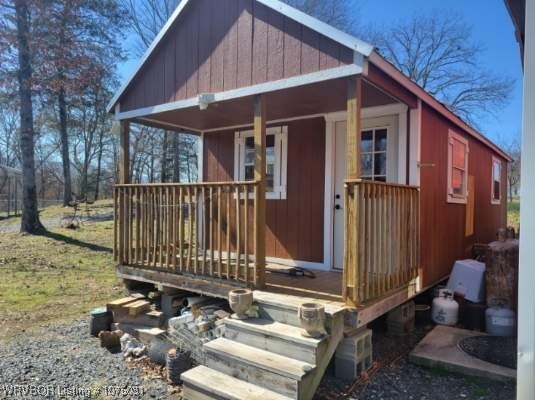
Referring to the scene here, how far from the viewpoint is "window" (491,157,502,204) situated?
371 inches

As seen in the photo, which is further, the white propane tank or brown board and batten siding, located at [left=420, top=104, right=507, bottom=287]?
brown board and batten siding, located at [left=420, top=104, right=507, bottom=287]

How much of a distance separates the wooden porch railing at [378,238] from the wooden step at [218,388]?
3.55ft

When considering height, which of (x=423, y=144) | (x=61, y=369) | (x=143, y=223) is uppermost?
(x=423, y=144)

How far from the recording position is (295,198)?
596cm

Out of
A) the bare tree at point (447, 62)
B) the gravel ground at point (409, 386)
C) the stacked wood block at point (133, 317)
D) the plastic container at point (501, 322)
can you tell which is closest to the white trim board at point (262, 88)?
the stacked wood block at point (133, 317)

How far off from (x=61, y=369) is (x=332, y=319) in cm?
262

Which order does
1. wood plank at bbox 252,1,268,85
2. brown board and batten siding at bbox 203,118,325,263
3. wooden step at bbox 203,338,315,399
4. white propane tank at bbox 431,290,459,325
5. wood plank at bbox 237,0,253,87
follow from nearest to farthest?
wooden step at bbox 203,338,315,399 → wood plank at bbox 252,1,268,85 → wood plank at bbox 237,0,253,87 → white propane tank at bbox 431,290,459,325 → brown board and batten siding at bbox 203,118,325,263

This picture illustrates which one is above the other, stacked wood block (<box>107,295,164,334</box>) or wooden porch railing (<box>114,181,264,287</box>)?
wooden porch railing (<box>114,181,264,287</box>)

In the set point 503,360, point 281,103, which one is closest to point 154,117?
point 281,103

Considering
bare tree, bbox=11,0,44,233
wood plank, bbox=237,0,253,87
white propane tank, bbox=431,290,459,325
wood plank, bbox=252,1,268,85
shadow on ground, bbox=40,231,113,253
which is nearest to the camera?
wood plank, bbox=252,1,268,85

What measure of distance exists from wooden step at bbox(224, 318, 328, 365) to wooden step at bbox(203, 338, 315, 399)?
5 cm

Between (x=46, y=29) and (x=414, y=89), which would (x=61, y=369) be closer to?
(x=414, y=89)

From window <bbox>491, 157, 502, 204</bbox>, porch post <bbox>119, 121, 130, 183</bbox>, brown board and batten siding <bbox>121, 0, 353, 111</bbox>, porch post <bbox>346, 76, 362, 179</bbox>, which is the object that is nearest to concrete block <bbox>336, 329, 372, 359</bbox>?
porch post <bbox>346, 76, 362, 179</bbox>

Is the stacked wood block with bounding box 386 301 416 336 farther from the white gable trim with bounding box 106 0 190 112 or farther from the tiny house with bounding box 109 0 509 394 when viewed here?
the white gable trim with bounding box 106 0 190 112
